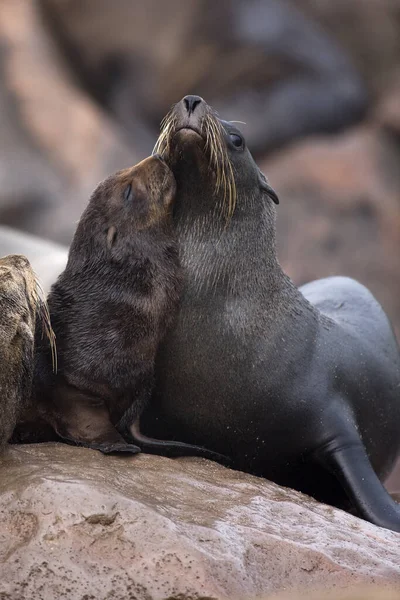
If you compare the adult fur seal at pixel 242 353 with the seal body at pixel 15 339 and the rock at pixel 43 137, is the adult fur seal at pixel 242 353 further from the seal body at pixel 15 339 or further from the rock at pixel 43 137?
the rock at pixel 43 137

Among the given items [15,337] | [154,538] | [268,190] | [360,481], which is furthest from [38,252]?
[154,538]

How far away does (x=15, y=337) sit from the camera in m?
6.11

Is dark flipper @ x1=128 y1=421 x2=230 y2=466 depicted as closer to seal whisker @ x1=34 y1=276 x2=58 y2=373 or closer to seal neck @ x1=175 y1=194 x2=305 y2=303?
seal whisker @ x1=34 y1=276 x2=58 y2=373

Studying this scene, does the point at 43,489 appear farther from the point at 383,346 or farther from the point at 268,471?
the point at 383,346

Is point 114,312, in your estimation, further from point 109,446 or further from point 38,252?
point 38,252

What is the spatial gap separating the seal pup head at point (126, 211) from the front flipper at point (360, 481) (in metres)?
1.70

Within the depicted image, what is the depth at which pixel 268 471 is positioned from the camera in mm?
7535

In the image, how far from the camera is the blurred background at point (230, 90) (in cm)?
1722

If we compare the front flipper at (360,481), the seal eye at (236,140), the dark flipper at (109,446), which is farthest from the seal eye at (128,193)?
the front flipper at (360,481)

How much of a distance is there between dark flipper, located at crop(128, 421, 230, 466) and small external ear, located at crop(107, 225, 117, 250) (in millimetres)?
1050

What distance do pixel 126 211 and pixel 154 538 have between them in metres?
2.43

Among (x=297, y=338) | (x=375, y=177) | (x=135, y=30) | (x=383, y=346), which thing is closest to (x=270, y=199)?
(x=297, y=338)

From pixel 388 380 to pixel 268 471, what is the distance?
1.38m

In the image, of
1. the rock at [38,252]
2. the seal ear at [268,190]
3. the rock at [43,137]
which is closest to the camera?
the seal ear at [268,190]
